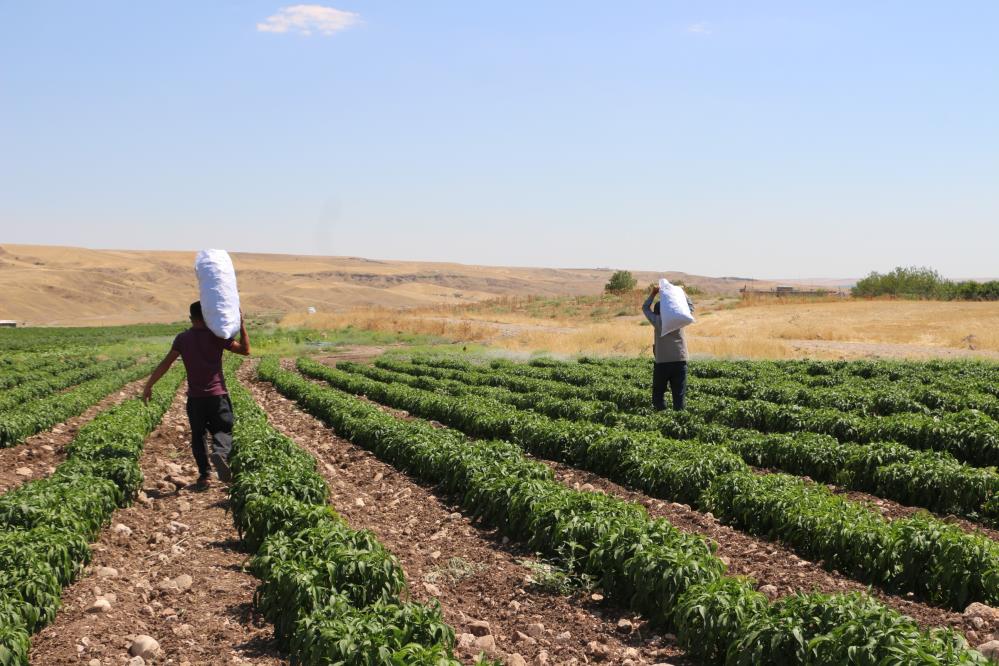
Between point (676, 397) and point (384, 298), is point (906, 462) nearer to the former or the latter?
point (676, 397)

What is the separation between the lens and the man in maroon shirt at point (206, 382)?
9469mm

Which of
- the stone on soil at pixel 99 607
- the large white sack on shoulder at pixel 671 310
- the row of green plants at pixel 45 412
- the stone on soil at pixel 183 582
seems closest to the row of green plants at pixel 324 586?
the stone on soil at pixel 183 582

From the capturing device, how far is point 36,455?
13.1 m

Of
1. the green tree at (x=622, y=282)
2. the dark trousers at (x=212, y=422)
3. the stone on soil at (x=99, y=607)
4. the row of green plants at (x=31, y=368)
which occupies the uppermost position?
the green tree at (x=622, y=282)

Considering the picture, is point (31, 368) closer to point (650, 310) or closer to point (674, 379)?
point (650, 310)

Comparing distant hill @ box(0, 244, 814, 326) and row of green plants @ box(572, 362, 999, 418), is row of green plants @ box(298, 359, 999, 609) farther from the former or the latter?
distant hill @ box(0, 244, 814, 326)

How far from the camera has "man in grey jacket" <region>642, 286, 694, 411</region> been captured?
43.4ft

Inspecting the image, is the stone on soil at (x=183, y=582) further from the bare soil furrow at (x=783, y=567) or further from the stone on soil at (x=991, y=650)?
the stone on soil at (x=991, y=650)

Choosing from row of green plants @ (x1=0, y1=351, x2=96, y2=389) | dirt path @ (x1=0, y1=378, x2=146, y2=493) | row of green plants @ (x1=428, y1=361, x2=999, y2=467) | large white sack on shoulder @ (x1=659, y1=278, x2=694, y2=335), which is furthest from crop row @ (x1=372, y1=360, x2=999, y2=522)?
row of green plants @ (x1=0, y1=351, x2=96, y2=389)

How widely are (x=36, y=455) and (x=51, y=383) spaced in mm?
12302

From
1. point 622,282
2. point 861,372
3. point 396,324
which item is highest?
point 622,282

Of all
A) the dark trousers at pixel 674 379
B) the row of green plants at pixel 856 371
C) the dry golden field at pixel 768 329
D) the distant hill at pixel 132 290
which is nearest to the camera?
the dark trousers at pixel 674 379

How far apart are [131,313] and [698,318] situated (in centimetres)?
9162

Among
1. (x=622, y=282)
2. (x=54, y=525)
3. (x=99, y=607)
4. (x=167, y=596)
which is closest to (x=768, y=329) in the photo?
(x=167, y=596)
